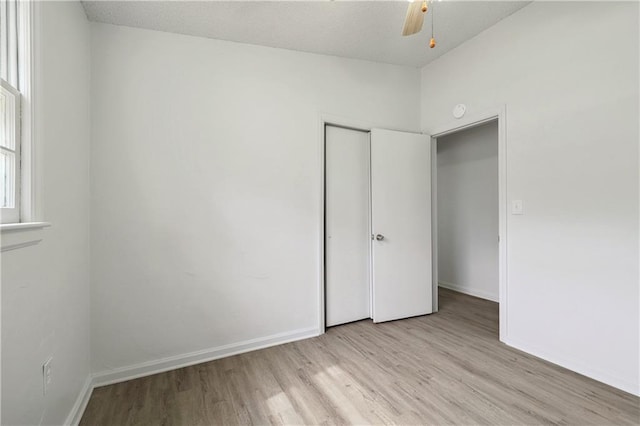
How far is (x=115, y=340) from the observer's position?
2088 millimetres

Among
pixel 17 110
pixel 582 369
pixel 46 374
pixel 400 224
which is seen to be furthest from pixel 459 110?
pixel 46 374

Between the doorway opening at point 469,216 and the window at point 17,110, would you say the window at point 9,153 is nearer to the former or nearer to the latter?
the window at point 17,110

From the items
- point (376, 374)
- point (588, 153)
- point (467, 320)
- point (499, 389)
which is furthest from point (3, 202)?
point (467, 320)

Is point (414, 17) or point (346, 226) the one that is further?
point (346, 226)

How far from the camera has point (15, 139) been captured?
121 cm

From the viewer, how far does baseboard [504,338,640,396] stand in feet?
5.89

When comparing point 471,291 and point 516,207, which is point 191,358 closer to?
point 516,207

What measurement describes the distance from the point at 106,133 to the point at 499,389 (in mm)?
3299

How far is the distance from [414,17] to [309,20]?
104 cm

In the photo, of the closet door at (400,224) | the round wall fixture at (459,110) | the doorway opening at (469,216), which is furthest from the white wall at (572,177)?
the doorway opening at (469,216)

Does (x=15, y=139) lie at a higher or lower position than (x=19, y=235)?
higher

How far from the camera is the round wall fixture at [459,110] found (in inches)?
111

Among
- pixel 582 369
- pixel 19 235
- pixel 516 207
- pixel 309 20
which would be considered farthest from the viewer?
pixel 516 207

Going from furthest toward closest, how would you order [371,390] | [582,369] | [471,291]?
[471,291], [582,369], [371,390]
